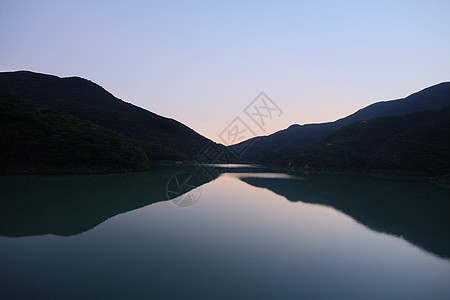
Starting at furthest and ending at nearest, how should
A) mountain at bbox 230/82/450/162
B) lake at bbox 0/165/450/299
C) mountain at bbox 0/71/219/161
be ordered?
mountain at bbox 230/82/450/162, mountain at bbox 0/71/219/161, lake at bbox 0/165/450/299

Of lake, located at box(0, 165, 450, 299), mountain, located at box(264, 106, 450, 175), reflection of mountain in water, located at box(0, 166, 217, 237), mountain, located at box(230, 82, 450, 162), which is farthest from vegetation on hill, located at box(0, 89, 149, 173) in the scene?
mountain, located at box(230, 82, 450, 162)

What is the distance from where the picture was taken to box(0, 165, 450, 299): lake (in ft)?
13.6

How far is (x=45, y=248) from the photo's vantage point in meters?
5.80

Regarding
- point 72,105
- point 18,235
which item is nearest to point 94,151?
point 18,235

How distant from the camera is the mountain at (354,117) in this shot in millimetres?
97438

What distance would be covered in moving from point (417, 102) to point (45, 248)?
131928mm

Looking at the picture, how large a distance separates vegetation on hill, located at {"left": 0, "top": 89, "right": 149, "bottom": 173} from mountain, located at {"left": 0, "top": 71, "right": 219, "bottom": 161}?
23411 mm

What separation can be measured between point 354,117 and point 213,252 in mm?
148858

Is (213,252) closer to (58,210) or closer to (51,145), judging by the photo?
(58,210)

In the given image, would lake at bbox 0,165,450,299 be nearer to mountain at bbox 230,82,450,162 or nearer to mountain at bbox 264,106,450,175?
mountain at bbox 264,106,450,175

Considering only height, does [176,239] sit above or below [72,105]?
below

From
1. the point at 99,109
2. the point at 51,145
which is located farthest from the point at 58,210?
the point at 99,109

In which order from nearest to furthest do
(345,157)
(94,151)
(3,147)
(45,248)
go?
(45,248) < (3,147) < (94,151) < (345,157)

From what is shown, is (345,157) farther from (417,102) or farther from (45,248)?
(417,102)
